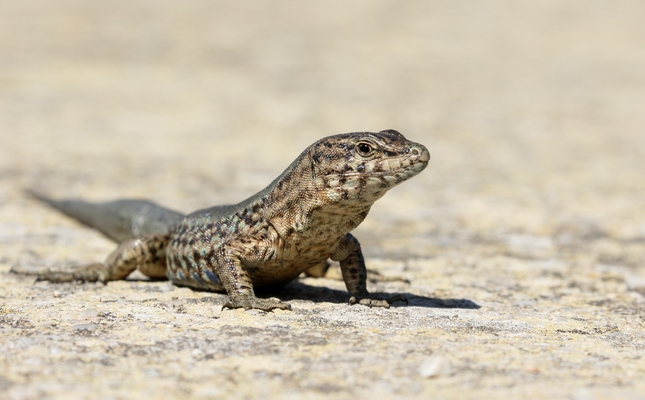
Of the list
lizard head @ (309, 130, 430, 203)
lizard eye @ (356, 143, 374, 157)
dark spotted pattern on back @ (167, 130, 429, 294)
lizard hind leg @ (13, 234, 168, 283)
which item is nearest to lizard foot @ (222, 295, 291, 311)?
dark spotted pattern on back @ (167, 130, 429, 294)

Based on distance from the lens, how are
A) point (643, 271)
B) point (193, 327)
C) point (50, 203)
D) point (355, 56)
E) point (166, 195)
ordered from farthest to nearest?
point (355, 56)
point (166, 195)
point (50, 203)
point (643, 271)
point (193, 327)

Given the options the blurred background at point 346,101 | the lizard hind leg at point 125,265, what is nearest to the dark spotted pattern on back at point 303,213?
the lizard hind leg at point 125,265

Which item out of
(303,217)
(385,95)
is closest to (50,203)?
(303,217)

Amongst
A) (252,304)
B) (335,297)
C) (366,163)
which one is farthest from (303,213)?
(335,297)

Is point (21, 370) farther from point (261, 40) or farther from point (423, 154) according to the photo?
point (261, 40)

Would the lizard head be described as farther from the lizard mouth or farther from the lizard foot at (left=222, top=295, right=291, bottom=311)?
the lizard foot at (left=222, top=295, right=291, bottom=311)

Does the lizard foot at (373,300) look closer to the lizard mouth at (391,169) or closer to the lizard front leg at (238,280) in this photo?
the lizard front leg at (238,280)
